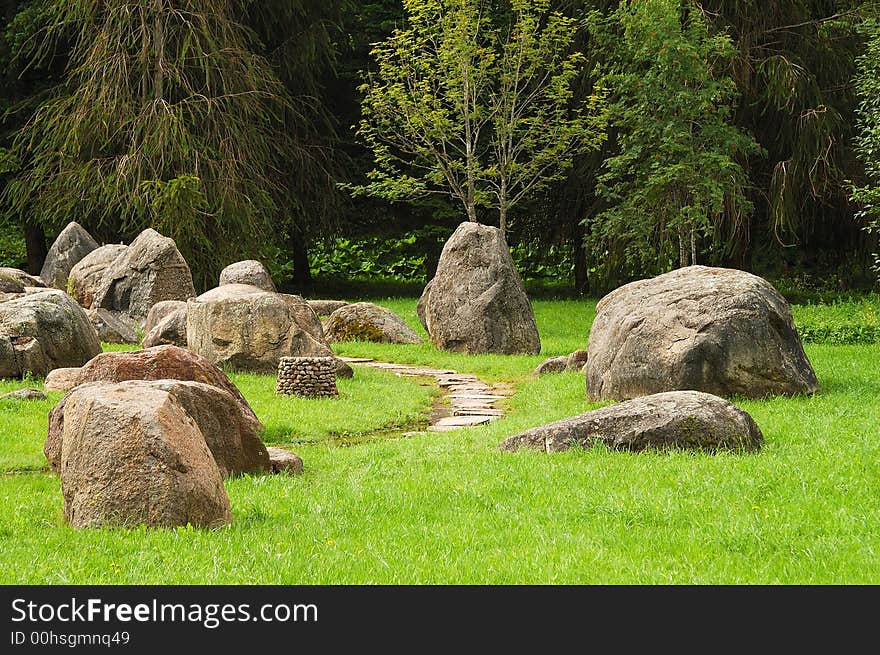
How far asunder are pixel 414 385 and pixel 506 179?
43.9 ft

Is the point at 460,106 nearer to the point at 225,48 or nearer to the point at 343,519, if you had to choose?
the point at 225,48

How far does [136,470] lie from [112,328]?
12.9 meters

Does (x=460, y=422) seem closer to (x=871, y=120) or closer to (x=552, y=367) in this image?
(x=552, y=367)

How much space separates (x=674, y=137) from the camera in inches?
818

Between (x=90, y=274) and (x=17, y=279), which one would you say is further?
(x=90, y=274)

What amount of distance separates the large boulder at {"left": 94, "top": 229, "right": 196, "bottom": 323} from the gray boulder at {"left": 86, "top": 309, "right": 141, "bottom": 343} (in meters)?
0.96

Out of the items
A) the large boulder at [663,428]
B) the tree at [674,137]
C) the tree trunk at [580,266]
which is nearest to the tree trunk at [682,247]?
the tree at [674,137]

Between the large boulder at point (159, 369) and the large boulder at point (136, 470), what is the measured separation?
8.00ft

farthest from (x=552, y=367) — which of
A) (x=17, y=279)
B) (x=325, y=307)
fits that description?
(x=17, y=279)

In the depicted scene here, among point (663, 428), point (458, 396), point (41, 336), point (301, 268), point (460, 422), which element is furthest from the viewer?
point (301, 268)

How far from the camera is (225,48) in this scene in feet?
92.5

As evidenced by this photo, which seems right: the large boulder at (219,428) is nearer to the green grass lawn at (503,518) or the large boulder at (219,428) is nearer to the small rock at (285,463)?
the small rock at (285,463)

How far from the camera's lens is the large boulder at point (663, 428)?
8.37 metres

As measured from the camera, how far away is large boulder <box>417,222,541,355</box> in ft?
58.7
